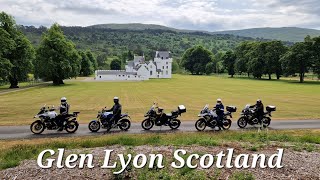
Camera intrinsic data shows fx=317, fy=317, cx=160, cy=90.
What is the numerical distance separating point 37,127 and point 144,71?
10522cm

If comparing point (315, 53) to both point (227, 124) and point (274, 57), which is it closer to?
point (274, 57)

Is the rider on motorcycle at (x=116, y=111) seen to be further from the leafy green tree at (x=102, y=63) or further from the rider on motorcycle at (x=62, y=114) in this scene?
the leafy green tree at (x=102, y=63)

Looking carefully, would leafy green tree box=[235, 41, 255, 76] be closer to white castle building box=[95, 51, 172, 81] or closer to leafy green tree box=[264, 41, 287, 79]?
leafy green tree box=[264, 41, 287, 79]

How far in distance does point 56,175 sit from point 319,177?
846 cm

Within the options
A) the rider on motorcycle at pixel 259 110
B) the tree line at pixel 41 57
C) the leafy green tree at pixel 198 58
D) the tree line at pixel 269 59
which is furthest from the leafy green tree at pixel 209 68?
the rider on motorcycle at pixel 259 110

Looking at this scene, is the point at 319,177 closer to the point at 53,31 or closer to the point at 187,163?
the point at 187,163

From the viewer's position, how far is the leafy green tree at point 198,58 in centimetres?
14775

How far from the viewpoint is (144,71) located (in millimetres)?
123000

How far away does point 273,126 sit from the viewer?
69.4ft

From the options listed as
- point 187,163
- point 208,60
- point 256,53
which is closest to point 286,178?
point 187,163

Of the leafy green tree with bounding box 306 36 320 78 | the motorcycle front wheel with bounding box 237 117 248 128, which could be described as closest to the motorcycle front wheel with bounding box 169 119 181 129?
the motorcycle front wheel with bounding box 237 117 248 128

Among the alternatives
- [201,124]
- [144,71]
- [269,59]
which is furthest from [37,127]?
[144,71]

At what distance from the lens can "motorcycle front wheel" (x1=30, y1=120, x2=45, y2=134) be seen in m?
18.1

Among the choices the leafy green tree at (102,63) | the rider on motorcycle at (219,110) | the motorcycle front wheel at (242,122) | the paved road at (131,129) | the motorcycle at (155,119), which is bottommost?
the paved road at (131,129)
